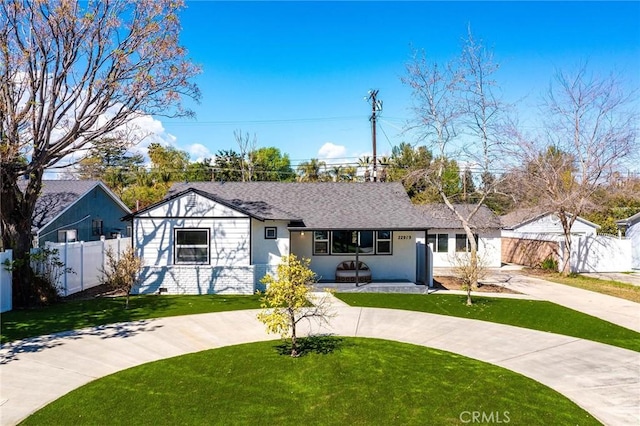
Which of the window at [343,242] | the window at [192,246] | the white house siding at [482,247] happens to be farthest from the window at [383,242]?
the window at [192,246]

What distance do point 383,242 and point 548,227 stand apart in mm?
17324

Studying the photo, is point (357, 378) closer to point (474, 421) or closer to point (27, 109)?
point (474, 421)

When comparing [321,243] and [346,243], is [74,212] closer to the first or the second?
[321,243]

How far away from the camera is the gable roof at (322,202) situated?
640 inches

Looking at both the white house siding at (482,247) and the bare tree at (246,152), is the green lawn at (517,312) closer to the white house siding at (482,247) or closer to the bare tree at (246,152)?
the white house siding at (482,247)

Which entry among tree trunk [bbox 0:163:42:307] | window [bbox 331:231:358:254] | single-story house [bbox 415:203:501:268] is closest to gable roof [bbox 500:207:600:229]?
single-story house [bbox 415:203:501:268]

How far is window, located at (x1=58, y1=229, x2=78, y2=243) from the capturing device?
1900 cm

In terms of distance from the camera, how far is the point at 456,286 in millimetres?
17344

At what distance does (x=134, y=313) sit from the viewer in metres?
11.5

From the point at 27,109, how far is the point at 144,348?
352 inches

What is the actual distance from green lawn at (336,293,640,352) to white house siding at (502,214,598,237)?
640 inches

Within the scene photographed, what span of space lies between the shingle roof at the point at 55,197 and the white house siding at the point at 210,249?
5.96 m

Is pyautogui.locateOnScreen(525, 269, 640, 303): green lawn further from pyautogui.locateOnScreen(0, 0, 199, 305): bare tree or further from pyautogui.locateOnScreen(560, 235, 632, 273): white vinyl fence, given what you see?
pyautogui.locateOnScreen(0, 0, 199, 305): bare tree

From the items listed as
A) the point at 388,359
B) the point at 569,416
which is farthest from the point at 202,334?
the point at 569,416
